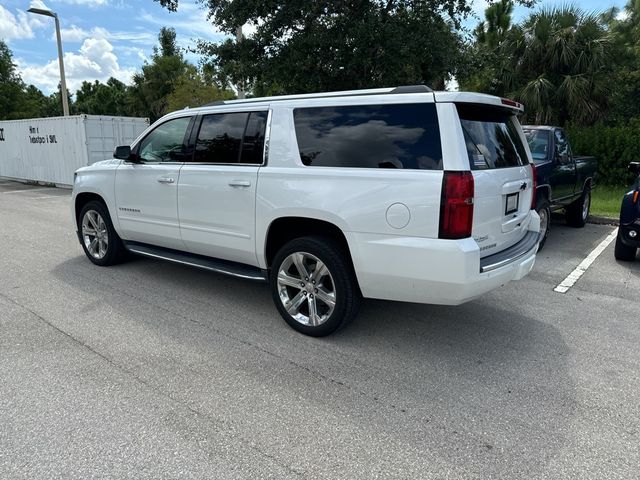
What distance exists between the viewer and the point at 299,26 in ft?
36.9

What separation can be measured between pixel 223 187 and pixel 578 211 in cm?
721

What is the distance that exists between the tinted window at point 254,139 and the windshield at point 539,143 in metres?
4.75

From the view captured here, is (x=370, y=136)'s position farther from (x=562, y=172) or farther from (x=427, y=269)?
(x=562, y=172)

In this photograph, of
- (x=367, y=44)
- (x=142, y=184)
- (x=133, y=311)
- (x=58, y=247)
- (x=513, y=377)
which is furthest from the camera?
(x=367, y=44)

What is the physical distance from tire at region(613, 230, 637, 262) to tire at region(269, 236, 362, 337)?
4582 millimetres

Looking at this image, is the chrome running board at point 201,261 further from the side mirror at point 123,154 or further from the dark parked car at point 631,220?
the dark parked car at point 631,220

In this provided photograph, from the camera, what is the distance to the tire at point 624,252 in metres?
6.52

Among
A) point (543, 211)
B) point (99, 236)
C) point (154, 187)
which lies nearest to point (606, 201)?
point (543, 211)

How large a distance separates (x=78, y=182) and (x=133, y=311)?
246 cm

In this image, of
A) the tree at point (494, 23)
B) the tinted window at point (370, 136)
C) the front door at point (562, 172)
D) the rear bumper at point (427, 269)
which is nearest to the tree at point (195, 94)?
the tree at point (494, 23)

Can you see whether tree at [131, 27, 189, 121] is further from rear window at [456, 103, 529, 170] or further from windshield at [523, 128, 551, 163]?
rear window at [456, 103, 529, 170]

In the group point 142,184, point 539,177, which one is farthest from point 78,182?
point 539,177

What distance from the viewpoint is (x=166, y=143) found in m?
5.14

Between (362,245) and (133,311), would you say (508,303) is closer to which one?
(362,245)
